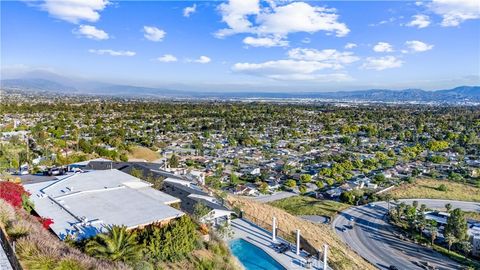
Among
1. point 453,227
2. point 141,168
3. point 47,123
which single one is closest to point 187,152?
point 47,123

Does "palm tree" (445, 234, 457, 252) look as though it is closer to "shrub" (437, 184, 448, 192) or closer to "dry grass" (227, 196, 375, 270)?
"dry grass" (227, 196, 375, 270)

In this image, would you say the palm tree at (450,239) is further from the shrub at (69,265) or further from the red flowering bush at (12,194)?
the red flowering bush at (12,194)

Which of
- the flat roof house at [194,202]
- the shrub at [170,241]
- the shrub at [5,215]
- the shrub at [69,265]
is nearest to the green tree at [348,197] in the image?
the flat roof house at [194,202]

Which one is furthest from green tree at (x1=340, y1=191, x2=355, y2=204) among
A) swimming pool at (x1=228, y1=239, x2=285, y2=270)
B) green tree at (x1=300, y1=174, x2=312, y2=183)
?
swimming pool at (x1=228, y1=239, x2=285, y2=270)

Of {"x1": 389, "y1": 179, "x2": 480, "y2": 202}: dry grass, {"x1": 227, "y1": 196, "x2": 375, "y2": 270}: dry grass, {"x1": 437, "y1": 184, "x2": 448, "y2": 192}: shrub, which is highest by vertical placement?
{"x1": 227, "y1": 196, "x2": 375, "y2": 270}: dry grass

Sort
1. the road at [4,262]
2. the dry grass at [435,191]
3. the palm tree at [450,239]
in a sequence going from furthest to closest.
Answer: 1. the dry grass at [435,191]
2. the palm tree at [450,239]
3. the road at [4,262]

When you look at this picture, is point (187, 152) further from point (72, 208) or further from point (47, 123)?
point (72, 208)
